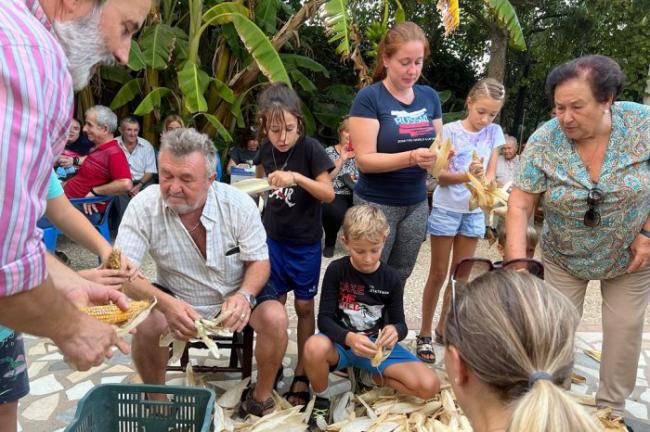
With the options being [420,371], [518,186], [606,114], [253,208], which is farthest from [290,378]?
[606,114]

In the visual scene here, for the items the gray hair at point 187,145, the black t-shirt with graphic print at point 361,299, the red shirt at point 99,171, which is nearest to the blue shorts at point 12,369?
the gray hair at point 187,145

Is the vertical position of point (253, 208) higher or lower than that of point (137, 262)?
higher

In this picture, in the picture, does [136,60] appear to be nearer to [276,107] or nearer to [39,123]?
[276,107]

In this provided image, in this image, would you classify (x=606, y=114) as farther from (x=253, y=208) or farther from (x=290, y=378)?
(x=290, y=378)

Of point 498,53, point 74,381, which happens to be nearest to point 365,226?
point 74,381

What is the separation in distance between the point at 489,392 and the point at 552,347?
0.68 feet

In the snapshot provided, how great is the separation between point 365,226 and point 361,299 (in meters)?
0.41

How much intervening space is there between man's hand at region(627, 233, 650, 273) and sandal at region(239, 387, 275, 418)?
1.92 m

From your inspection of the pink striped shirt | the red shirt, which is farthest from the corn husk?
the red shirt

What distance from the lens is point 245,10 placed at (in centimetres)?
693

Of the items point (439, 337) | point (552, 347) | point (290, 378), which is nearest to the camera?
point (552, 347)

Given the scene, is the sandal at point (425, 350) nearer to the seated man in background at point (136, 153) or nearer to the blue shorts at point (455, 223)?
the blue shorts at point (455, 223)

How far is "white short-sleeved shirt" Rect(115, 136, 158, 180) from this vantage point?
6531mm

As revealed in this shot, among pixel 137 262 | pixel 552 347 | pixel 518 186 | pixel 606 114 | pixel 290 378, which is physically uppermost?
pixel 606 114
